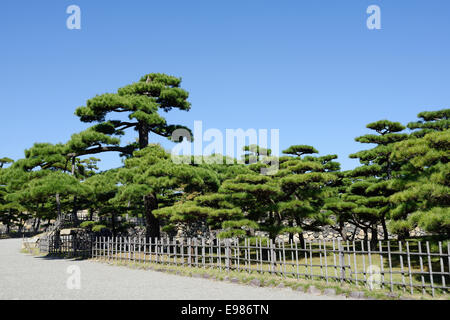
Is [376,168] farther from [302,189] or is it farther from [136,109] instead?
[136,109]

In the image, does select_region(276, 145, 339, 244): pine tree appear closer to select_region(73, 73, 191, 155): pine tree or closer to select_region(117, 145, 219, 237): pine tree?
select_region(117, 145, 219, 237): pine tree

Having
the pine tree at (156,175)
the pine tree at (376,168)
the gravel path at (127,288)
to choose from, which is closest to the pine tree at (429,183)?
the gravel path at (127,288)

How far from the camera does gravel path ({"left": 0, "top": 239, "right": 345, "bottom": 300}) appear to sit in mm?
7570

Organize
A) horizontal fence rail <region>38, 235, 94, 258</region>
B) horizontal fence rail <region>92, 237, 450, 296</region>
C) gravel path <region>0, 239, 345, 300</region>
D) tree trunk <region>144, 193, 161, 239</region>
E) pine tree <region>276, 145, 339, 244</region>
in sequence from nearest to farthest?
1. horizontal fence rail <region>92, 237, 450, 296</region>
2. gravel path <region>0, 239, 345, 300</region>
3. pine tree <region>276, 145, 339, 244</region>
4. horizontal fence rail <region>38, 235, 94, 258</region>
5. tree trunk <region>144, 193, 161, 239</region>

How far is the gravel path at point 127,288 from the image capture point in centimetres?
757

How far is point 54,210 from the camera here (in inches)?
1325

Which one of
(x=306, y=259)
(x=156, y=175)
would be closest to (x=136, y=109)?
(x=156, y=175)

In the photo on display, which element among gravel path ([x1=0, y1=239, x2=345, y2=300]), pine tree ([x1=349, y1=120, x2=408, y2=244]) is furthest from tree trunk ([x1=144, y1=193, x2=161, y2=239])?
pine tree ([x1=349, y1=120, x2=408, y2=244])

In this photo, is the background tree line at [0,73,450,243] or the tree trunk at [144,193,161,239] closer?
the background tree line at [0,73,450,243]

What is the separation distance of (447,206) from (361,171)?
25.2 feet

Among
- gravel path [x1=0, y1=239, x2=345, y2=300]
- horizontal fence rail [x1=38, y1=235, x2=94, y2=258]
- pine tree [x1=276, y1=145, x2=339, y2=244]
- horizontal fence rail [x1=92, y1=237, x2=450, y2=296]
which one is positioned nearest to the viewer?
horizontal fence rail [x1=92, y1=237, x2=450, y2=296]

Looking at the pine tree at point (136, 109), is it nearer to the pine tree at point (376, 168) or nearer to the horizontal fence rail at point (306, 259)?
the horizontal fence rail at point (306, 259)

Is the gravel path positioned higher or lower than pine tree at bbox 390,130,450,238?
lower
